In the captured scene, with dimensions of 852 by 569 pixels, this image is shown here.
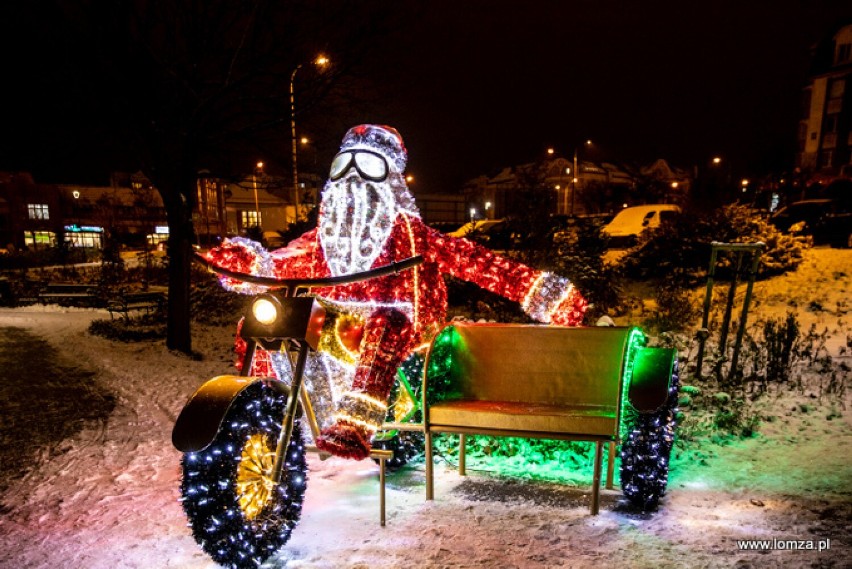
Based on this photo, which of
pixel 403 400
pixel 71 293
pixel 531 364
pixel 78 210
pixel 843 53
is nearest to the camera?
pixel 531 364

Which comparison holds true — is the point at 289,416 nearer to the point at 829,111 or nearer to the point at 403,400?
the point at 403,400

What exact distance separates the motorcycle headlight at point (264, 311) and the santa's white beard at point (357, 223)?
3.18 ft

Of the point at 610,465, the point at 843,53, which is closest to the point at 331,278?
the point at 610,465

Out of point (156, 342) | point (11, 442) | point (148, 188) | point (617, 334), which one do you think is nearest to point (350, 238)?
point (617, 334)

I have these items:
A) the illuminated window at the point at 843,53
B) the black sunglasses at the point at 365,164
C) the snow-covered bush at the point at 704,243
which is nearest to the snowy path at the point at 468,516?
the black sunglasses at the point at 365,164

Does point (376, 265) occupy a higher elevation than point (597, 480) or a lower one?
higher

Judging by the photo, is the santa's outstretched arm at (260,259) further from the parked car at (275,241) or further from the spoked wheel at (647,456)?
the parked car at (275,241)

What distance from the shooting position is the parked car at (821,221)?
1283 centimetres

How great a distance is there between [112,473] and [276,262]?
1.99 meters

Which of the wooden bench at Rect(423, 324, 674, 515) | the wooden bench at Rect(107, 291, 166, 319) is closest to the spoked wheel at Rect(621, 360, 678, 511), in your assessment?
the wooden bench at Rect(423, 324, 674, 515)

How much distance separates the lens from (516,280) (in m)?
3.93

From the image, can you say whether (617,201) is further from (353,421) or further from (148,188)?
(353,421)

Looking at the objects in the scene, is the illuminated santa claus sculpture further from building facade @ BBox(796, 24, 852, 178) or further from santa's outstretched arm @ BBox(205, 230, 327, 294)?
building facade @ BBox(796, 24, 852, 178)

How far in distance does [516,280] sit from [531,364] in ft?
1.87
